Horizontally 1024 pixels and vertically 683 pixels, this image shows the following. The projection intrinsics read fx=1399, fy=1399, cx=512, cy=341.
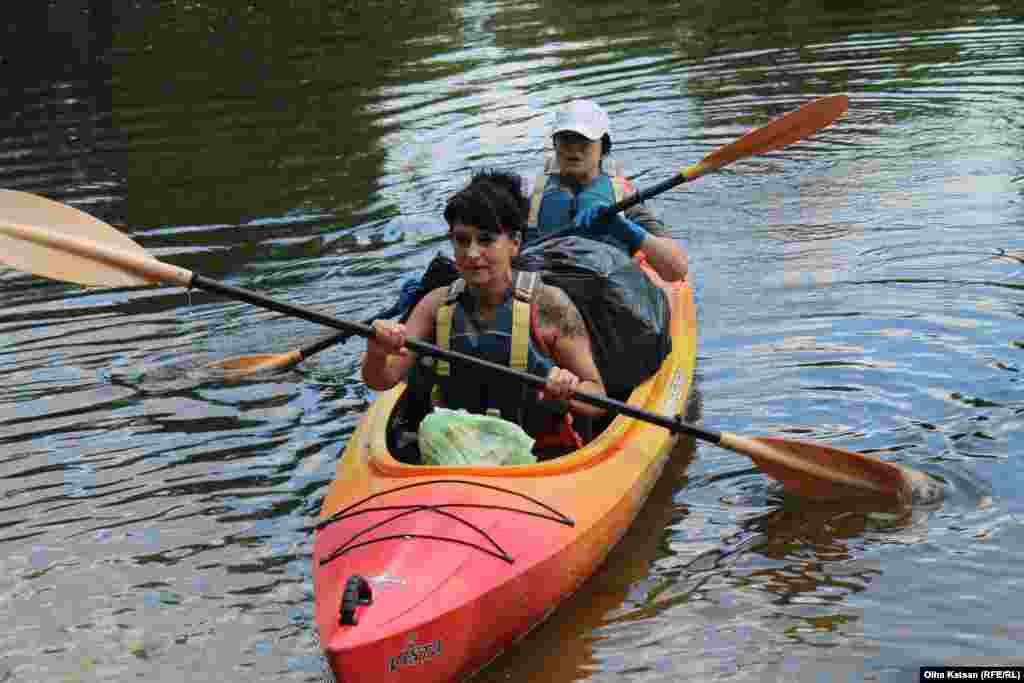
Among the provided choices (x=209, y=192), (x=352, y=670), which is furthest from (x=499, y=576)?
(x=209, y=192)

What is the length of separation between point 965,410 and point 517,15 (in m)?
12.5

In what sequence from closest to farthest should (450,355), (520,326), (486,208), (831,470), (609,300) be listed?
1. (486,208)
2. (450,355)
3. (520,326)
4. (831,470)
5. (609,300)

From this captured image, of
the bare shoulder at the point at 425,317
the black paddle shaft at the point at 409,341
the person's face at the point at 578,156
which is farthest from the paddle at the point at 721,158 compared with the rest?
the black paddle shaft at the point at 409,341

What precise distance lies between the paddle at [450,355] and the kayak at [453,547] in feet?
1.10

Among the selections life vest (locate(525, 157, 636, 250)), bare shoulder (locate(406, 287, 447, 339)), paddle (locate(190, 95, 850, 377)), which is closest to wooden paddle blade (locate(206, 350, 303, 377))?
paddle (locate(190, 95, 850, 377))

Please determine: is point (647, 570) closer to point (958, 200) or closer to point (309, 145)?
point (958, 200)

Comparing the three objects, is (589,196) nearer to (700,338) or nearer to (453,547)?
(700,338)

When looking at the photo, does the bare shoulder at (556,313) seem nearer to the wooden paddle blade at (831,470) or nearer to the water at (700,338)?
the wooden paddle blade at (831,470)

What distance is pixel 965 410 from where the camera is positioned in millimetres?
6078

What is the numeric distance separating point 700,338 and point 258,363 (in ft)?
7.40

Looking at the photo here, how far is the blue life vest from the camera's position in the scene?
16.2ft

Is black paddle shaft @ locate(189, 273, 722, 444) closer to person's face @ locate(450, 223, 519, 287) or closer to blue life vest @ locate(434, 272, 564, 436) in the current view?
blue life vest @ locate(434, 272, 564, 436)

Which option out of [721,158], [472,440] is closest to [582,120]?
[721,158]

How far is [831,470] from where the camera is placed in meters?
5.36
